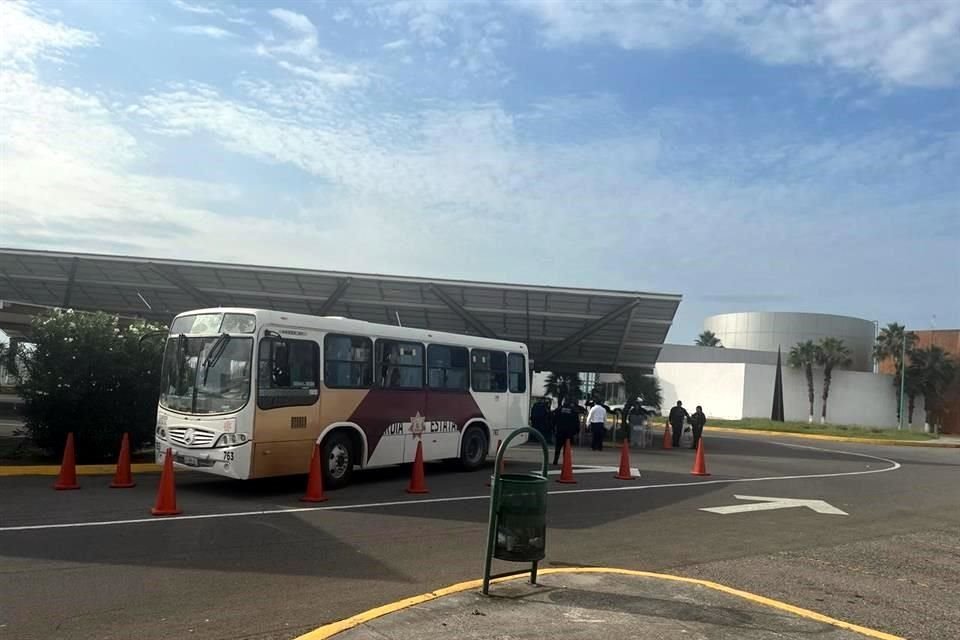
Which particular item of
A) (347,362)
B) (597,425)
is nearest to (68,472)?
(347,362)

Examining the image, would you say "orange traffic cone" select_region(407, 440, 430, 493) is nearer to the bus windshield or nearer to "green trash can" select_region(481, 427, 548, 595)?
the bus windshield

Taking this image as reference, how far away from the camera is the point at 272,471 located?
11836 mm

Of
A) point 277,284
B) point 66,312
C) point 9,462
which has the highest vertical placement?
point 277,284

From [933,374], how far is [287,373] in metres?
64.7

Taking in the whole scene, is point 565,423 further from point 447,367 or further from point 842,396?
point 842,396

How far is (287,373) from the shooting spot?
12148mm

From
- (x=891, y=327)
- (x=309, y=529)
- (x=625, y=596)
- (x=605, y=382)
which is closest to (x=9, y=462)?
(x=309, y=529)

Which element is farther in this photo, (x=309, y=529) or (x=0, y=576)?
(x=309, y=529)

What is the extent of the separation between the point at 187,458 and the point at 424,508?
11.8 feet

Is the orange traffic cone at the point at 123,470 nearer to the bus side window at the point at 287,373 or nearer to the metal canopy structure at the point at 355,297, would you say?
the bus side window at the point at 287,373

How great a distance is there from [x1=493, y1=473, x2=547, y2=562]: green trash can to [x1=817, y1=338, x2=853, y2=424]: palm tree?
60.4 meters

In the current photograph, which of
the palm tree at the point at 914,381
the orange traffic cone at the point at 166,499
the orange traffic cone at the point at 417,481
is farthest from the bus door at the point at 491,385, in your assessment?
the palm tree at the point at 914,381

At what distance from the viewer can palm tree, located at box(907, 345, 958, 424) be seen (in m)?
63.8

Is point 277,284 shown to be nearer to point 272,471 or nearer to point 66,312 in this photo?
point 66,312
